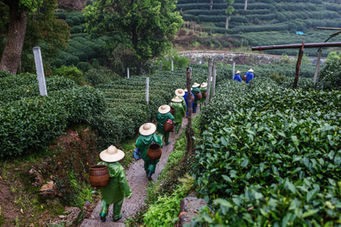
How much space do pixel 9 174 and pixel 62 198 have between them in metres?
1.05

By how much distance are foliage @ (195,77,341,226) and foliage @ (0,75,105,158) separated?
11.0 feet

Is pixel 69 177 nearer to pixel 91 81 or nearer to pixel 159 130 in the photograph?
pixel 159 130

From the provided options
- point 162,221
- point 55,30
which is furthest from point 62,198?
point 55,30

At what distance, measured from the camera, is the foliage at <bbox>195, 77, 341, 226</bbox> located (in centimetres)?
195

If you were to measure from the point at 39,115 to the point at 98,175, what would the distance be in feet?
6.55

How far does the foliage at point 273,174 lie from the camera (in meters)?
1.95

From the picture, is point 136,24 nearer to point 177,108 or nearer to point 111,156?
point 177,108

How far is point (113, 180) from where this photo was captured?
4348 mm

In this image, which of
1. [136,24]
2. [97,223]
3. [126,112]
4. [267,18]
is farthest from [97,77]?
[267,18]

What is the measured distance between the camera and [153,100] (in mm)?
10484

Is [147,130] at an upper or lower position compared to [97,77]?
upper

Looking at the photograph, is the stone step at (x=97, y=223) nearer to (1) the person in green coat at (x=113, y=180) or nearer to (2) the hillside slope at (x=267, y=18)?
(1) the person in green coat at (x=113, y=180)

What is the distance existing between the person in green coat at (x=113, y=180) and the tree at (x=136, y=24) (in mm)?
15874

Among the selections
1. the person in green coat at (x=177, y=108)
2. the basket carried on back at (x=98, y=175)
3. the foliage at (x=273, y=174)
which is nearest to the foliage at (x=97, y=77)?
the person in green coat at (x=177, y=108)
